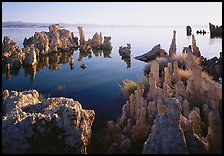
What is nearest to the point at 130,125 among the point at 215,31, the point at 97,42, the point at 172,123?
the point at 172,123

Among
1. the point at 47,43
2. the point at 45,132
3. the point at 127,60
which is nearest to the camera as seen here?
the point at 45,132

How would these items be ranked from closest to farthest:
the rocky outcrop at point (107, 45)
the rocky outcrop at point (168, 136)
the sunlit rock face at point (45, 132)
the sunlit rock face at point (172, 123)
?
the rocky outcrop at point (168, 136) → the sunlit rock face at point (172, 123) → the sunlit rock face at point (45, 132) → the rocky outcrop at point (107, 45)

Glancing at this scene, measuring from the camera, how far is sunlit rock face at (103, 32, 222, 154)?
5934 mm

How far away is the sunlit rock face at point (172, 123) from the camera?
234 inches

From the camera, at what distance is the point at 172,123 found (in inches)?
235

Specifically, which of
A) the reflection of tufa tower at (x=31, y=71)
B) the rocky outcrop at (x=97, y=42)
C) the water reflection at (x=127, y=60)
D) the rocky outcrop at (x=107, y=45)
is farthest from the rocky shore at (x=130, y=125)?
the rocky outcrop at (x=97, y=42)

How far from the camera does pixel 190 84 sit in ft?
34.9

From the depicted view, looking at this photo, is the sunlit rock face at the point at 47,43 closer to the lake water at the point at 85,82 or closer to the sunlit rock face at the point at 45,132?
the lake water at the point at 85,82

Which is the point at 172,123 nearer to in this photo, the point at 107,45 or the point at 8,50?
the point at 8,50

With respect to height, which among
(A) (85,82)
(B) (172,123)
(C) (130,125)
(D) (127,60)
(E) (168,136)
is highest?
(D) (127,60)

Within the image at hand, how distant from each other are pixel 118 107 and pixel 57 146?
784cm

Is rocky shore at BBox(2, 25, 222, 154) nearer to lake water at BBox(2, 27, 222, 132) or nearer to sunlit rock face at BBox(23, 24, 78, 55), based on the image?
lake water at BBox(2, 27, 222, 132)

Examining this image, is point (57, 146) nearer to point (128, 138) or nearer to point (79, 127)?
point (79, 127)

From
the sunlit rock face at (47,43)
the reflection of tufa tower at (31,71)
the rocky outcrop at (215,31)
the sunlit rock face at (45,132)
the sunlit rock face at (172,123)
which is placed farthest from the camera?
the rocky outcrop at (215,31)
